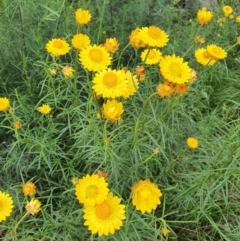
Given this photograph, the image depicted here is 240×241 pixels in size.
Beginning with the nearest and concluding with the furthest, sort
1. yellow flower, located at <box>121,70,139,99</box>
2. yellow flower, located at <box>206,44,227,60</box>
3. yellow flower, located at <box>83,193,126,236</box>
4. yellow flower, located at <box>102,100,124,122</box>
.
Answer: yellow flower, located at <box>83,193,126,236</box>, yellow flower, located at <box>102,100,124,122</box>, yellow flower, located at <box>121,70,139,99</box>, yellow flower, located at <box>206,44,227,60</box>

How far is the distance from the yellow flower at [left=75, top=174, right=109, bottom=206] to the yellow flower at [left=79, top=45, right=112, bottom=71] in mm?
416

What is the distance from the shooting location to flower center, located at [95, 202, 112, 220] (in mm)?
1262

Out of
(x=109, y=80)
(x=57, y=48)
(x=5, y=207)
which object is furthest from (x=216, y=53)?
(x=5, y=207)

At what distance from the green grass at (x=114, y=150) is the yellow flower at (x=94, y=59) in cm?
7

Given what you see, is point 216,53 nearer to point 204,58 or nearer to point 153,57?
point 204,58

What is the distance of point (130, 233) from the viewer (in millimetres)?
1419

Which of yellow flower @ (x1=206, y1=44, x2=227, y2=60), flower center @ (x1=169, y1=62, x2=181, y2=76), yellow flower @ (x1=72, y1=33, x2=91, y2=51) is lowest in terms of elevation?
yellow flower @ (x1=72, y1=33, x2=91, y2=51)

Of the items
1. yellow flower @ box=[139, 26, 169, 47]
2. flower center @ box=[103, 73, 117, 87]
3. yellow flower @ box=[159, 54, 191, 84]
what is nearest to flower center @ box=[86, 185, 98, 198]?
flower center @ box=[103, 73, 117, 87]

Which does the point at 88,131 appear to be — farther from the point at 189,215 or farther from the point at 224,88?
the point at 224,88

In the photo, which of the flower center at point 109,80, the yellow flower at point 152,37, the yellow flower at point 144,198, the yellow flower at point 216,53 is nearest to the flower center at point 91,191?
the yellow flower at point 144,198

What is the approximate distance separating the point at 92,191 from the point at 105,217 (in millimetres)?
96

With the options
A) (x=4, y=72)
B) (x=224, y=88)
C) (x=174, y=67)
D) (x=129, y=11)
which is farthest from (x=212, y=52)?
(x=4, y=72)

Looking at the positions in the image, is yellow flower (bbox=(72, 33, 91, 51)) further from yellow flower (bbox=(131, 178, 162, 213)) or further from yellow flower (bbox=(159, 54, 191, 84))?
yellow flower (bbox=(131, 178, 162, 213))

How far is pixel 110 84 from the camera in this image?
1366mm
